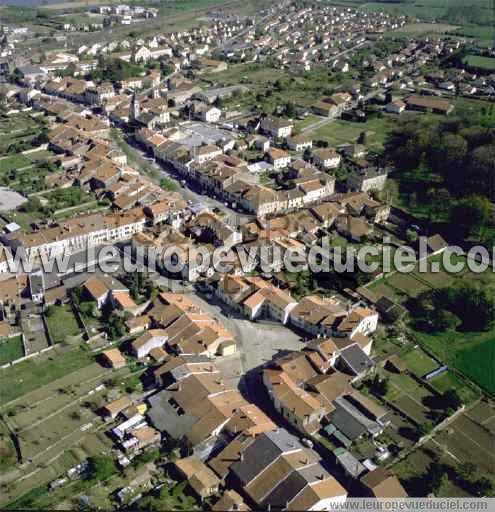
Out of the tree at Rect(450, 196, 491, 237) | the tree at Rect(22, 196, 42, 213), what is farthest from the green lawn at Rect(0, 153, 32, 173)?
A: the tree at Rect(450, 196, 491, 237)

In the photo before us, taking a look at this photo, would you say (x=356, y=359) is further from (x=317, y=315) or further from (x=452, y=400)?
(x=452, y=400)

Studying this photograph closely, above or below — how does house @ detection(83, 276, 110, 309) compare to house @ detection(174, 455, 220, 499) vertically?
above

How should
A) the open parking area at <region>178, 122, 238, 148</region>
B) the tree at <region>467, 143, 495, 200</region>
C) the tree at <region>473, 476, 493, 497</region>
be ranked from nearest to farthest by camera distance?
1. the tree at <region>473, 476, 493, 497</region>
2. the tree at <region>467, 143, 495, 200</region>
3. the open parking area at <region>178, 122, 238, 148</region>

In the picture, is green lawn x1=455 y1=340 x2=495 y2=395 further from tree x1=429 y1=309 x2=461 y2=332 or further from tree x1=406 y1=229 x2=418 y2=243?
tree x1=406 y1=229 x2=418 y2=243

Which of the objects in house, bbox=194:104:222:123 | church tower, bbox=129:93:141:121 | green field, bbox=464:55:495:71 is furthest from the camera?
green field, bbox=464:55:495:71

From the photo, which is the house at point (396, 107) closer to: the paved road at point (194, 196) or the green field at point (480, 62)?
the green field at point (480, 62)

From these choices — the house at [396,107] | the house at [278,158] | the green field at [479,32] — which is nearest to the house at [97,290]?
the house at [278,158]

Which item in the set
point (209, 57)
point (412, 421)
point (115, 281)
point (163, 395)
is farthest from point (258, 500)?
point (209, 57)
